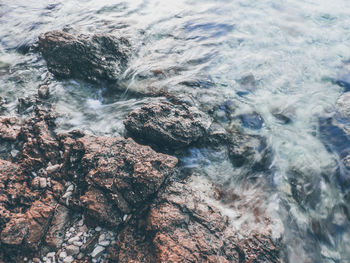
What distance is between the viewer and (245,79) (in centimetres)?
661

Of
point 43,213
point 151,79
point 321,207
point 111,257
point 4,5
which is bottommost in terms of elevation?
point 321,207

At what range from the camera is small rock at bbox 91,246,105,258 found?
11.5 feet

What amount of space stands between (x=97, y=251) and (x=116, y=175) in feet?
3.83

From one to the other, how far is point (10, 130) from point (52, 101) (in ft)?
3.84

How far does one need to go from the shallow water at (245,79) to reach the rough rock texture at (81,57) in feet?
1.00

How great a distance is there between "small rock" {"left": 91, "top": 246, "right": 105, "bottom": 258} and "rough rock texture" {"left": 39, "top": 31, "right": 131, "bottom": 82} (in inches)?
157

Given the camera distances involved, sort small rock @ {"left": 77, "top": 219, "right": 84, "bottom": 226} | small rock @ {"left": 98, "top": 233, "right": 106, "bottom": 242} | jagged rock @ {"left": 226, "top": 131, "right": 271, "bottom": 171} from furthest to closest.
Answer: jagged rock @ {"left": 226, "top": 131, "right": 271, "bottom": 171}, small rock @ {"left": 77, "top": 219, "right": 84, "bottom": 226}, small rock @ {"left": 98, "top": 233, "right": 106, "bottom": 242}

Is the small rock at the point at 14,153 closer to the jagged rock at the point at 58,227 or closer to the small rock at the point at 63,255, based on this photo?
the jagged rock at the point at 58,227

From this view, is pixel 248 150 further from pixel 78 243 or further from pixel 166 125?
pixel 78 243

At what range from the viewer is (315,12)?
382 inches

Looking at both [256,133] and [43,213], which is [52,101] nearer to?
[43,213]

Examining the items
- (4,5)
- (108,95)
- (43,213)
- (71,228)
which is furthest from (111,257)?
(4,5)

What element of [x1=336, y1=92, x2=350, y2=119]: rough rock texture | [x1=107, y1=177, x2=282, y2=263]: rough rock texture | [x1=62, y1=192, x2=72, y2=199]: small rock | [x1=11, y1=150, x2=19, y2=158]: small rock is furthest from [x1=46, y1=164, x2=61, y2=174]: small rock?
[x1=336, y1=92, x2=350, y2=119]: rough rock texture

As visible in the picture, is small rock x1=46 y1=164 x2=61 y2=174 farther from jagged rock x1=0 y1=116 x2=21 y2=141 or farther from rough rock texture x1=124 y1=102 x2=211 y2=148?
rough rock texture x1=124 y1=102 x2=211 y2=148
